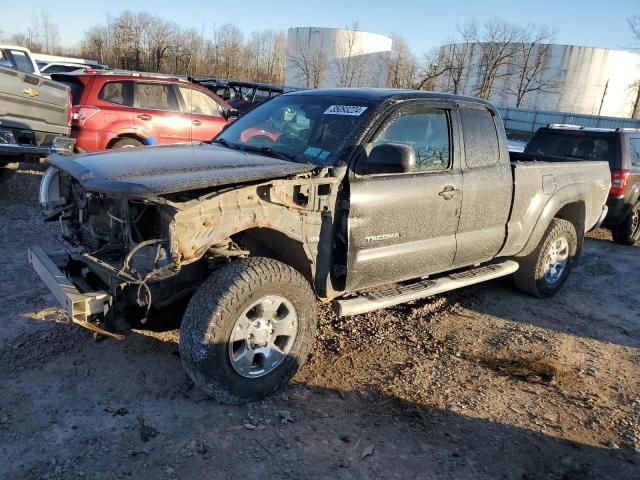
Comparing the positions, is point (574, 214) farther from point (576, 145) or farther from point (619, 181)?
point (576, 145)

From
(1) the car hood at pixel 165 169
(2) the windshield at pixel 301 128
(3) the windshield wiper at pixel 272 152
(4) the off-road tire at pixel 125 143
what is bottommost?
(4) the off-road tire at pixel 125 143

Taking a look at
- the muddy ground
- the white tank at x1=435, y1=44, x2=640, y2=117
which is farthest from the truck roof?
the white tank at x1=435, y1=44, x2=640, y2=117

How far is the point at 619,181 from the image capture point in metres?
7.85

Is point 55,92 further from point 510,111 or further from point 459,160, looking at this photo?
point 510,111

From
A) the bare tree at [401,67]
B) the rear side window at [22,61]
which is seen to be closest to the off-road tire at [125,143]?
the rear side window at [22,61]

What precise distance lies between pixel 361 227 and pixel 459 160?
1260 mm

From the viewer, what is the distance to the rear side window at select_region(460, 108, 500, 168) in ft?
15.1

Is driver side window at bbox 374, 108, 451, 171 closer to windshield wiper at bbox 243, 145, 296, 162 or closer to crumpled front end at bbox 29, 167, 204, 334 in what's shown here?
windshield wiper at bbox 243, 145, 296, 162

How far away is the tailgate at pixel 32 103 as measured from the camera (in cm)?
759

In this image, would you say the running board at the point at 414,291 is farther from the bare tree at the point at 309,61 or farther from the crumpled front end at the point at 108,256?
the bare tree at the point at 309,61

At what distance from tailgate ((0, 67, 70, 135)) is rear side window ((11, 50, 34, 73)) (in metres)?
3.43

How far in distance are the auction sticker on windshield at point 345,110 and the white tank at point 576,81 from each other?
45.8 metres

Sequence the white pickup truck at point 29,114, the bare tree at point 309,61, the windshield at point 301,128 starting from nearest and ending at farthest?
the windshield at point 301,128 → the white pickup truck at point 29,114 → the bare tree at point 309,61

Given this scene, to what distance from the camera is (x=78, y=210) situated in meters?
3.86
